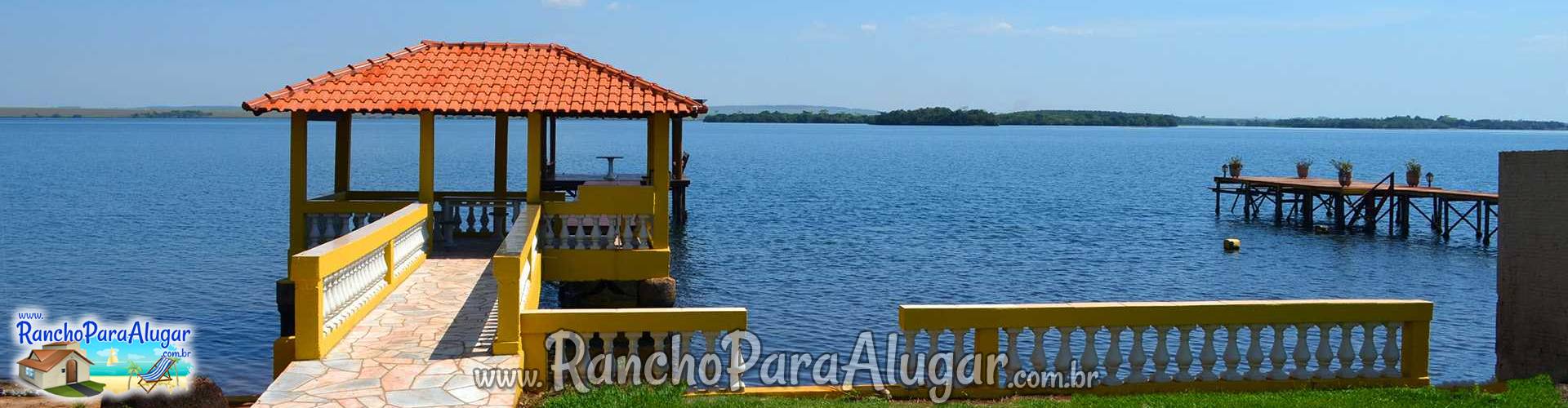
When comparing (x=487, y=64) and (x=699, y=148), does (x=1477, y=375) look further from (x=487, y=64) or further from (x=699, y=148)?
(x=699, y=148)

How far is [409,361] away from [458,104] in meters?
7.30

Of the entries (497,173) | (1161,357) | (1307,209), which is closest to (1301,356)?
(1161,357)

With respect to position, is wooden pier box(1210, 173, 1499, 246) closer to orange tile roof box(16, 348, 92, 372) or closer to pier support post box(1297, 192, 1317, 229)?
pier support post box(1297, 192, 1317, 229)

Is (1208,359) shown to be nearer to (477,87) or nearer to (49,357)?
(49,357)

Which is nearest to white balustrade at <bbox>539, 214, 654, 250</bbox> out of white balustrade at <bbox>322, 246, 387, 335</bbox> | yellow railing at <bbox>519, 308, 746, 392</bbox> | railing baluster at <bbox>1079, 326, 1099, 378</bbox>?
white balustrade at <bbox>322, 246, 387, 335</bbox>

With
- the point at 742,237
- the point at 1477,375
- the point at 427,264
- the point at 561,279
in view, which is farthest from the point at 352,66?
the point at 742,237

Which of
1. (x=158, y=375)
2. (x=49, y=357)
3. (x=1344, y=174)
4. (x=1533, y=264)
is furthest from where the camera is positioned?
(x=1344, y=174)

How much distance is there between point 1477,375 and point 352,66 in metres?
16.3

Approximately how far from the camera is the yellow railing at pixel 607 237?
52.1ft

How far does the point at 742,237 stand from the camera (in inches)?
1513

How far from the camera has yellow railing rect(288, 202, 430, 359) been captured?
A: 9672mm

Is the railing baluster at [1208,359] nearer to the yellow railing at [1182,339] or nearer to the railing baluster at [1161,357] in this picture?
the yellow railing at [1182,339]

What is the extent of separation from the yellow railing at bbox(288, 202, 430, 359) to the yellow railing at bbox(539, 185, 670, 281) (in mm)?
1764

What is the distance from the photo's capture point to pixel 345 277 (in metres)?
11.0
